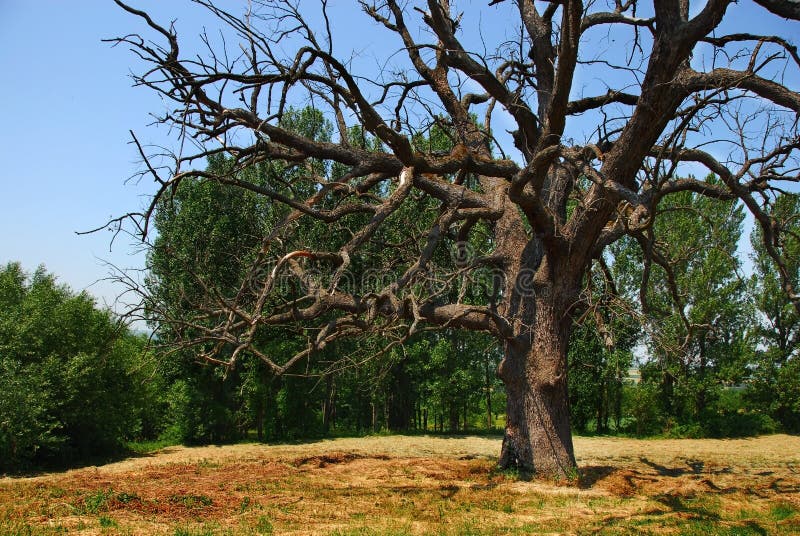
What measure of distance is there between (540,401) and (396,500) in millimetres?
2899

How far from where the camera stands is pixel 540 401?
Answer: 8883mm

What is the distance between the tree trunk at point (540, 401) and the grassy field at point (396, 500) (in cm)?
39

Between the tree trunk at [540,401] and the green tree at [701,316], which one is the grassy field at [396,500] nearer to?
the tree trunk at [540,401]

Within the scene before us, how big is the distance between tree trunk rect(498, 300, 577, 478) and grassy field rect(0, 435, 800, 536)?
393 mm

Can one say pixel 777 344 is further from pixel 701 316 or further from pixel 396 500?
pixel 396 500

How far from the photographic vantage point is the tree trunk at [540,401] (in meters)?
8.74

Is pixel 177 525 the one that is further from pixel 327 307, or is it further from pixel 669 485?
pixel 669 485

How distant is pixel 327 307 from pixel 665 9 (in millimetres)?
5937

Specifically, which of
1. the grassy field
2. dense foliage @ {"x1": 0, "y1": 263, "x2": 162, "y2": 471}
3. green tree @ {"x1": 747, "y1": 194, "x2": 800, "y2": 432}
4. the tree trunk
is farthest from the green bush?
dense foliage @ {"x1": 0, "y1": 263, "x2": 162, "y2": 471}

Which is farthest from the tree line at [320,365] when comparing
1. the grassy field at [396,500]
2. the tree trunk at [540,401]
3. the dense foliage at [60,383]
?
the grassy field at [396,500]

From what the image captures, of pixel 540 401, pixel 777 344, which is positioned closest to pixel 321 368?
pixel 540 401

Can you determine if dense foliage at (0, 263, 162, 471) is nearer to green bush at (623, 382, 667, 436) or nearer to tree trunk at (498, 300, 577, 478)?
tree trunk at (498, 300, 577, 478)

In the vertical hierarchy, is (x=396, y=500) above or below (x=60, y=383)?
below

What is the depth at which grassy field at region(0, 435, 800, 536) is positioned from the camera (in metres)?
5.76
